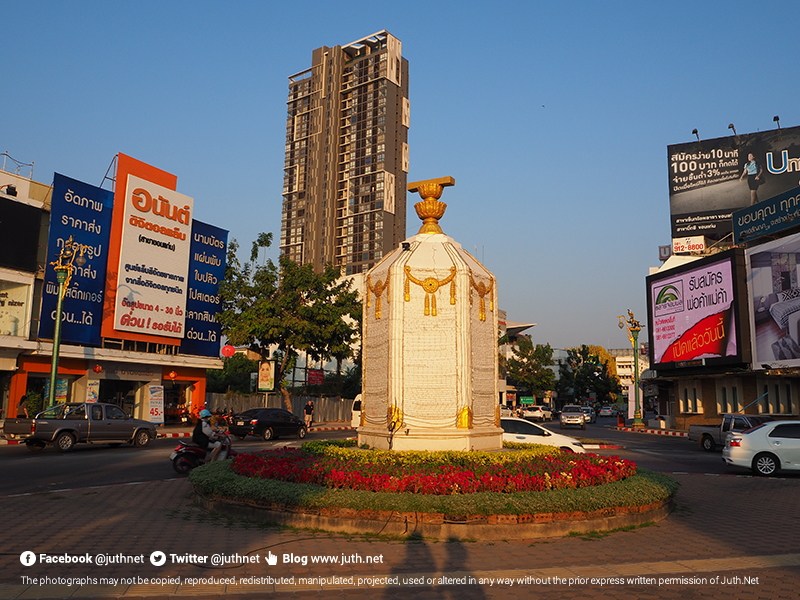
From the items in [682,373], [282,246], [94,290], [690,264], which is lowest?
[682,373]

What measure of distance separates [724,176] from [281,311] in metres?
35.5

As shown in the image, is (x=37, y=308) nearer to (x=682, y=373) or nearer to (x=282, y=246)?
(x=682, y=373)

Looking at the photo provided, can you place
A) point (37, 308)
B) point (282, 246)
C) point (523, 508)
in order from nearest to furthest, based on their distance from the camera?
point (523, 508)
point (37, 308)
point (282, 246)

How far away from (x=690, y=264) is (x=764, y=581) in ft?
127

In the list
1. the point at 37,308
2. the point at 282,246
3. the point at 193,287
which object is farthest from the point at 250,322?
the point at 282,246

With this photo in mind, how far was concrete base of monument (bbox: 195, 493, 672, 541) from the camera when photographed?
28.2 feet

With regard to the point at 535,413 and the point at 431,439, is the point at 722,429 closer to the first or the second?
the point at 431,439

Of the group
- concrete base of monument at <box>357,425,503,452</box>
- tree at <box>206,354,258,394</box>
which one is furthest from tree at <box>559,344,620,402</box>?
concrete base of monument at <box>357,425,503,452</box>

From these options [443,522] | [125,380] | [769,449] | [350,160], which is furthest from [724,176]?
[350,160]

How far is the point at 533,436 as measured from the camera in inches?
723

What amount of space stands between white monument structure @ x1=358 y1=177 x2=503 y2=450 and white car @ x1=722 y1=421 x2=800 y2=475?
9.02m

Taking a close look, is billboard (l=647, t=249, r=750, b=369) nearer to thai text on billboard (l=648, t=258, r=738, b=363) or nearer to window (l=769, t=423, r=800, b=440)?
thai text on billboard (l=648, t=258, r=738, b=363)

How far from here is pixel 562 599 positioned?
605cm

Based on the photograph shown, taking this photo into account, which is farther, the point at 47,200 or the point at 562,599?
A: the point at 47,200
